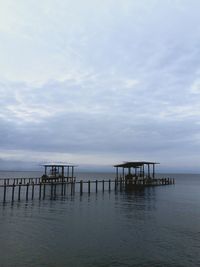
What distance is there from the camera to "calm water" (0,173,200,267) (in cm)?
1792

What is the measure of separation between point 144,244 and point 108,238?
2.97 meters

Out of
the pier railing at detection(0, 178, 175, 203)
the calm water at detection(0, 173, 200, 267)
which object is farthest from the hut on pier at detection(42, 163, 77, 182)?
the calm water at detection(0, 173, 200, 267)

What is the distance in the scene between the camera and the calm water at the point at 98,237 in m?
17.9

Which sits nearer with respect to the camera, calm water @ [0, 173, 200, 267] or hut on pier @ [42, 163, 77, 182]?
calm water @ [0, 173, 200, 267]

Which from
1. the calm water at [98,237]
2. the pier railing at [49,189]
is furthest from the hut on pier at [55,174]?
the calm water at [98,237]

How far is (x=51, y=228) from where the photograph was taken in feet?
84.7

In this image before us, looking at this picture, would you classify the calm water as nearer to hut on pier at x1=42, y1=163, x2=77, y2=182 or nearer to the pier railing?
the pier railing

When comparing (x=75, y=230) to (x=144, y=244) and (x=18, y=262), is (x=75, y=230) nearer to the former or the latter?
(x=144, y=244)

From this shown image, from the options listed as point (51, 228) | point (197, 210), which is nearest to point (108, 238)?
point (51, 228)

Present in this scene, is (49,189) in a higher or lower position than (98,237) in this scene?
higher

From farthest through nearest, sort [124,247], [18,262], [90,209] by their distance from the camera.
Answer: [90,209], [124,247], [18,262]

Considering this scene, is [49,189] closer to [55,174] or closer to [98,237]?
[55,174]

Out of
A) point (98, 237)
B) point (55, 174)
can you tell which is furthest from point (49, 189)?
point (98, 237)

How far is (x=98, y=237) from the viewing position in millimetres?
22984
